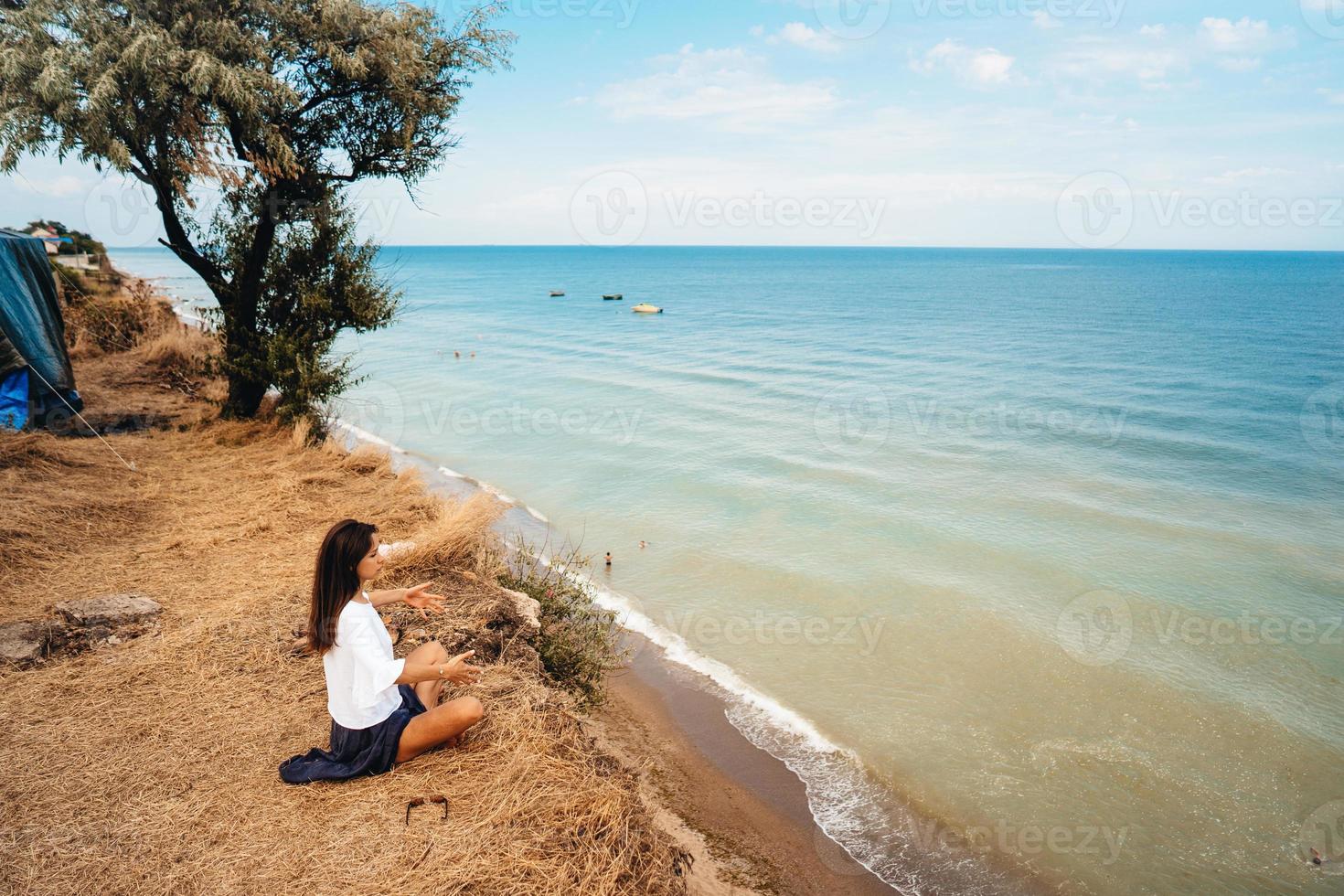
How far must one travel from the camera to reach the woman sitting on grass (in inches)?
189

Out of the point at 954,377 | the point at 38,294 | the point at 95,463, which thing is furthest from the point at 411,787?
the point at 954,377

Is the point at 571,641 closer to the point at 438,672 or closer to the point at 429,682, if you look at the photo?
the point at 429,682

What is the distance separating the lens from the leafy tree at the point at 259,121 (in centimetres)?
1141

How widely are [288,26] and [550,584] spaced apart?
10707 millimetres

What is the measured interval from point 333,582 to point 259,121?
35.0 ft

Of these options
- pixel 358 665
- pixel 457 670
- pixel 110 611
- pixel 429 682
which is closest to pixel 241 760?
pixel 429 682

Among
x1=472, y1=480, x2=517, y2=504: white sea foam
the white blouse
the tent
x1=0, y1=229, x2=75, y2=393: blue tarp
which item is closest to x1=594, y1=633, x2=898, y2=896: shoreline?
the white blouse

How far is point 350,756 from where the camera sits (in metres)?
5.21

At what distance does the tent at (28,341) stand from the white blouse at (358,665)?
38.0 ft

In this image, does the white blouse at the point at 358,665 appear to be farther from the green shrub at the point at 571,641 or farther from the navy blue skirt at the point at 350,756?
the green shrub at the point at 571,641

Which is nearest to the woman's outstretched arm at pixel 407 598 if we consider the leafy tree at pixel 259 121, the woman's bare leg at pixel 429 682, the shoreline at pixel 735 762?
the woman's bare leg at pixel 429 682

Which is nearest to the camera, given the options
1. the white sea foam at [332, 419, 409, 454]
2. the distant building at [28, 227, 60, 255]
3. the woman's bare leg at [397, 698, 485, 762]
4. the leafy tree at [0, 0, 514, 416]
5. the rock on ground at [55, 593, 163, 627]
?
the woman's bare leg at [397, 698, 485, 762]

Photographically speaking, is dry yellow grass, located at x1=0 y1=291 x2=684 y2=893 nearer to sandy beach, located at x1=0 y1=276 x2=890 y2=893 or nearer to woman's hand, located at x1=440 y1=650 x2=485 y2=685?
sandy beach, located at x1=0 y1=276 x2=890 y2=893

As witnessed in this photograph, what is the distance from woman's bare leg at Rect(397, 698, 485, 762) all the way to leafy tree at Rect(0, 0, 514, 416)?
10.9 m
